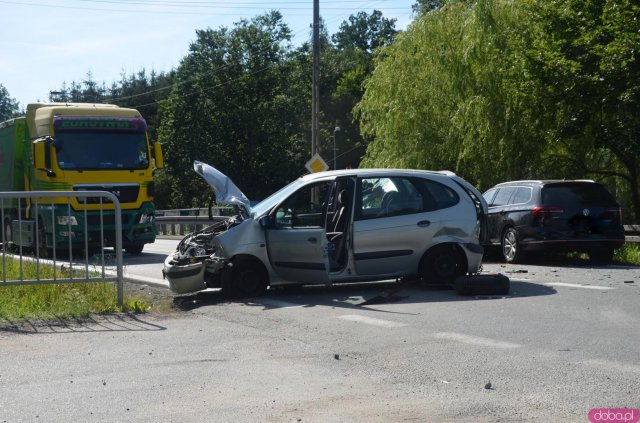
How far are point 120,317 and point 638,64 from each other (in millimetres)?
14993

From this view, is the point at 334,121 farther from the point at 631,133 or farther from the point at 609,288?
the point at 609,288

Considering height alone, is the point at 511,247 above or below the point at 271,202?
below

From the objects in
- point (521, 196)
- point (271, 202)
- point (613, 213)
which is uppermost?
point (521, 196)

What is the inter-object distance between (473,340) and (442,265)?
3919mm

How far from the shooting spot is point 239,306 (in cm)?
1077

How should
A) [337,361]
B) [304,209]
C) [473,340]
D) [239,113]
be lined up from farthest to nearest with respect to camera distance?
[239,113] < [304,209] < [473,340] < [337,361]

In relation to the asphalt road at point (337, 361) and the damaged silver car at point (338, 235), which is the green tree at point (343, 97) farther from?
the asphalt road at point (337, 361)

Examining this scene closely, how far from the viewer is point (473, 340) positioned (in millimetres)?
8109

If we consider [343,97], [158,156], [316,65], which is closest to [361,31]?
[343,97]

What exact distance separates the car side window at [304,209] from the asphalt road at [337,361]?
3.44ft

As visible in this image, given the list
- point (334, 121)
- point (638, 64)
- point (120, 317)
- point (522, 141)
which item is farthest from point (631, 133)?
point (334, 121)

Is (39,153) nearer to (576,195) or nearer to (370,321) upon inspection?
(576,195)

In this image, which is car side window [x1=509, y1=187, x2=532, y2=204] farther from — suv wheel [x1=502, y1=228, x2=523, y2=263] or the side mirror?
the side mirror

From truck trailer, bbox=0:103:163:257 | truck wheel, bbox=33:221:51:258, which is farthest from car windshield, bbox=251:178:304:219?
truck trailer, bbox=0:103:163:257
